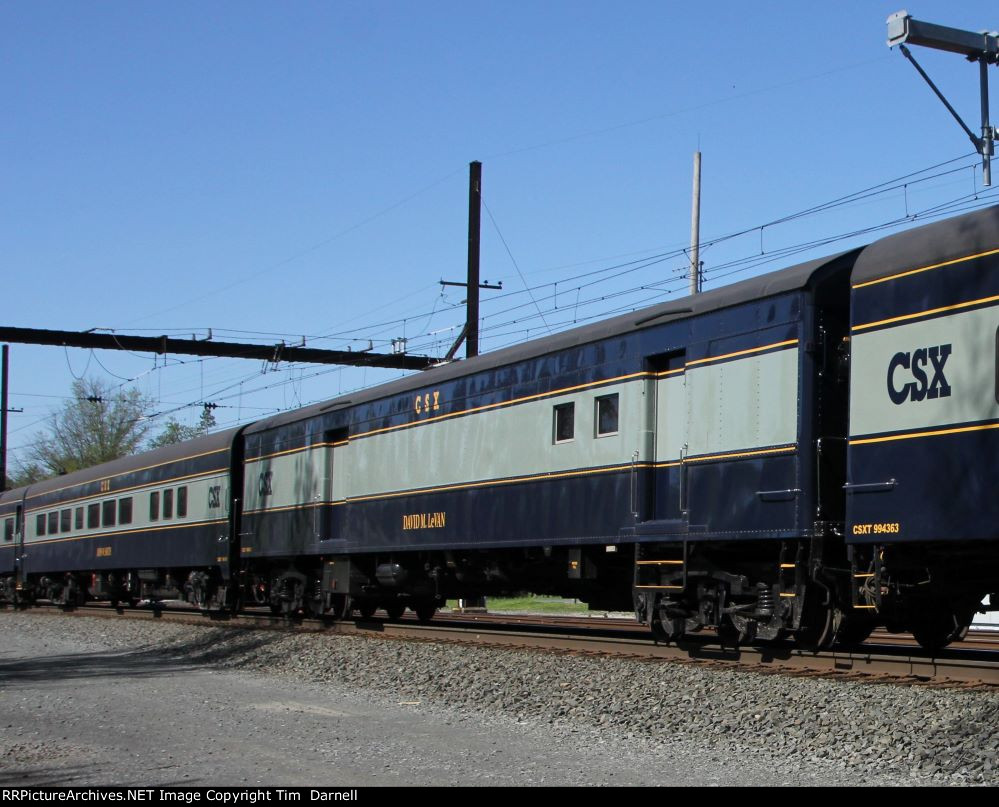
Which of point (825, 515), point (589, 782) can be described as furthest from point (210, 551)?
point (589, 782)

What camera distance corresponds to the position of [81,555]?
3466 cm

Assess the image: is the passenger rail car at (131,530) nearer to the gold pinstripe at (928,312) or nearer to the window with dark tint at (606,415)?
the window with dark tint at (606,415)

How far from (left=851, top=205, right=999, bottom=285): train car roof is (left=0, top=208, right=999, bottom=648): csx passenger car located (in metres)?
0.02

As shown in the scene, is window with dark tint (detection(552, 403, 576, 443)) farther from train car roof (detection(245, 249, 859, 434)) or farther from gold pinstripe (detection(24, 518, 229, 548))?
gold pinstripe (detection(24, 518, 229, 548))

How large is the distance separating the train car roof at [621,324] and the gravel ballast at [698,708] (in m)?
3.76

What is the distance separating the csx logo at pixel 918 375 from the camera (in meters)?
10.9

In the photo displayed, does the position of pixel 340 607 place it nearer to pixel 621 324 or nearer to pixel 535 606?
pixel 621 324

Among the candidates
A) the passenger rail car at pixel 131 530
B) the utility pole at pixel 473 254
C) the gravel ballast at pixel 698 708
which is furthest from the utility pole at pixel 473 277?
the gravel ballast at pixel 698 708

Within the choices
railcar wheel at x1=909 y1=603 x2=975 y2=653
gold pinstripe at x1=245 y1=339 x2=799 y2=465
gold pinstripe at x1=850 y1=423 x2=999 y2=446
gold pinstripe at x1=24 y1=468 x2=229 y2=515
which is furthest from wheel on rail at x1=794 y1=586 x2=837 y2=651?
gold pinstripe at x1=24 y1=468 x2=229 y2=515

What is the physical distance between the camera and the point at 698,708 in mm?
11312

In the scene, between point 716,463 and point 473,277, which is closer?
point 716,463

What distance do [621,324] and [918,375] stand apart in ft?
15.2

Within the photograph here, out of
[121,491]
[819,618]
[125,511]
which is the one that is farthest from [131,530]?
[819,618]
